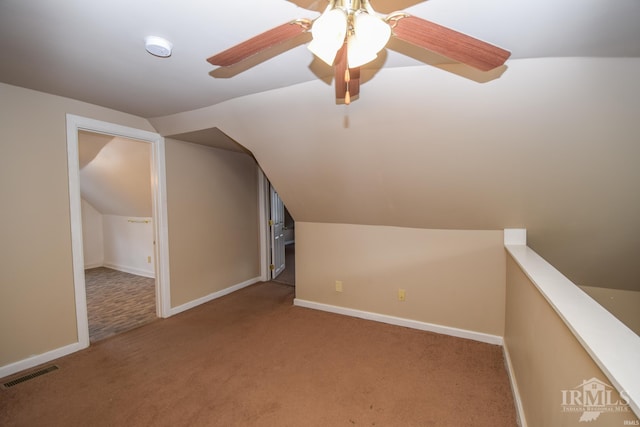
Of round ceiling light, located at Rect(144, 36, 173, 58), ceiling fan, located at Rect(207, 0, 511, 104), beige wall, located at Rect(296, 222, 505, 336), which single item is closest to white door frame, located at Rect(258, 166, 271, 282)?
beige wall, located at Rect(296, 222, 505, 336)

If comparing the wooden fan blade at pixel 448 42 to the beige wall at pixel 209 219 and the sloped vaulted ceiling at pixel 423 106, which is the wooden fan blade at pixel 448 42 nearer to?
the sloped vaulted ceiling at pixel 423 106

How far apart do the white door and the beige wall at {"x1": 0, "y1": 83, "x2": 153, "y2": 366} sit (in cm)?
253

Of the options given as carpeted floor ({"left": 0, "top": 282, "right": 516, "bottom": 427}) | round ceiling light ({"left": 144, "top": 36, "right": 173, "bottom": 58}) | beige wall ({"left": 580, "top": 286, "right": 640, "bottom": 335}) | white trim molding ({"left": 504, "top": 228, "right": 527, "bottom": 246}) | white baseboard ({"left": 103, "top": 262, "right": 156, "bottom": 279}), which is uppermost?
round ceiling light ({"left": 144, "top": 36, "right": 173, "bottom": 58})

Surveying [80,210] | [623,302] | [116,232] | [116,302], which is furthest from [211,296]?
[623,302]

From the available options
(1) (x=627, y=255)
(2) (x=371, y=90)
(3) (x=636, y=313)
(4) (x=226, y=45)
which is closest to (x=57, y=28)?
(4) (x=226, y=45)

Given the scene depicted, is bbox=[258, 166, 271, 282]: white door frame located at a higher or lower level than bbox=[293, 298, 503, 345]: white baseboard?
higher

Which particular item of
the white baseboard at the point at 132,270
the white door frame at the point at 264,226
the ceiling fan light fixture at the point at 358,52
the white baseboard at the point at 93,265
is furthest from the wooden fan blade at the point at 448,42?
the white baseboard at the point at 93,265

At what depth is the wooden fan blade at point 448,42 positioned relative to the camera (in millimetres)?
892

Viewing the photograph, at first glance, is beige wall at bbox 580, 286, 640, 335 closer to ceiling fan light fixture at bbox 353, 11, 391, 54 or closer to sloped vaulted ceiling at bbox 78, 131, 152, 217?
ceiling fan light fixture at bbox 353, 11, 391, 54

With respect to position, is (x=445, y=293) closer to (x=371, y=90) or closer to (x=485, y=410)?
(x=485, y=410)

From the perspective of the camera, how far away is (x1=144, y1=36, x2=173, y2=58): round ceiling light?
144cm

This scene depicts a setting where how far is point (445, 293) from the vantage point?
273 centimetres

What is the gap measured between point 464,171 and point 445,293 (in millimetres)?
1290

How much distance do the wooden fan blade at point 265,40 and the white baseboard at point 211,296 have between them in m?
2.99
